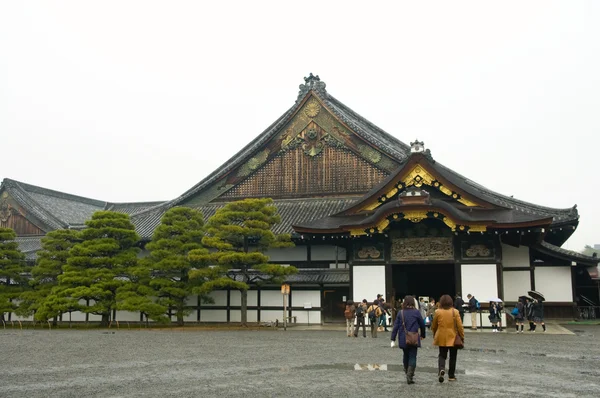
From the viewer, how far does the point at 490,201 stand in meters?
28.1

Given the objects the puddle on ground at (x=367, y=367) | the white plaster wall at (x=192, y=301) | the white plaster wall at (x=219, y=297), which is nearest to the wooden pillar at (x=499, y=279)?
the white plaster wall at (x=219, y=297)

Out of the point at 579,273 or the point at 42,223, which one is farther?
the point at 42,223

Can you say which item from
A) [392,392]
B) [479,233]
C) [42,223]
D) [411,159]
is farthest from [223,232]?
[42,223]

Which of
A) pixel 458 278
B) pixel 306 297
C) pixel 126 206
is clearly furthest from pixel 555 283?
pixel 126 206

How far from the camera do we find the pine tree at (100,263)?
29853mm

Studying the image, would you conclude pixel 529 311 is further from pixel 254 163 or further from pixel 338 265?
pixel 254 163

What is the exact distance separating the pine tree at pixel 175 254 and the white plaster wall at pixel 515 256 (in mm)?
15350

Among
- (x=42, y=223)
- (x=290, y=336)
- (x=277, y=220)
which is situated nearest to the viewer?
(x=290, y=336)

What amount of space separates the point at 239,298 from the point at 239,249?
11.3 ft

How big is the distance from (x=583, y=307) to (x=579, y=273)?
6.53 feet

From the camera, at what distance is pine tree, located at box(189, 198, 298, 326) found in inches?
1109

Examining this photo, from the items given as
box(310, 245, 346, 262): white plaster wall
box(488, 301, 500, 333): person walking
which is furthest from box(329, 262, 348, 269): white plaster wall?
box(488, 301, 500, 333): person walking

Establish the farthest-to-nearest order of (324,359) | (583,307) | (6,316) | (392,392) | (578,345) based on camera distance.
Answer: (6,316) < (583,307) < (578,345) < (324,359) < (392,392)

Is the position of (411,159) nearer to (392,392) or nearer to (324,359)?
(324,359)
